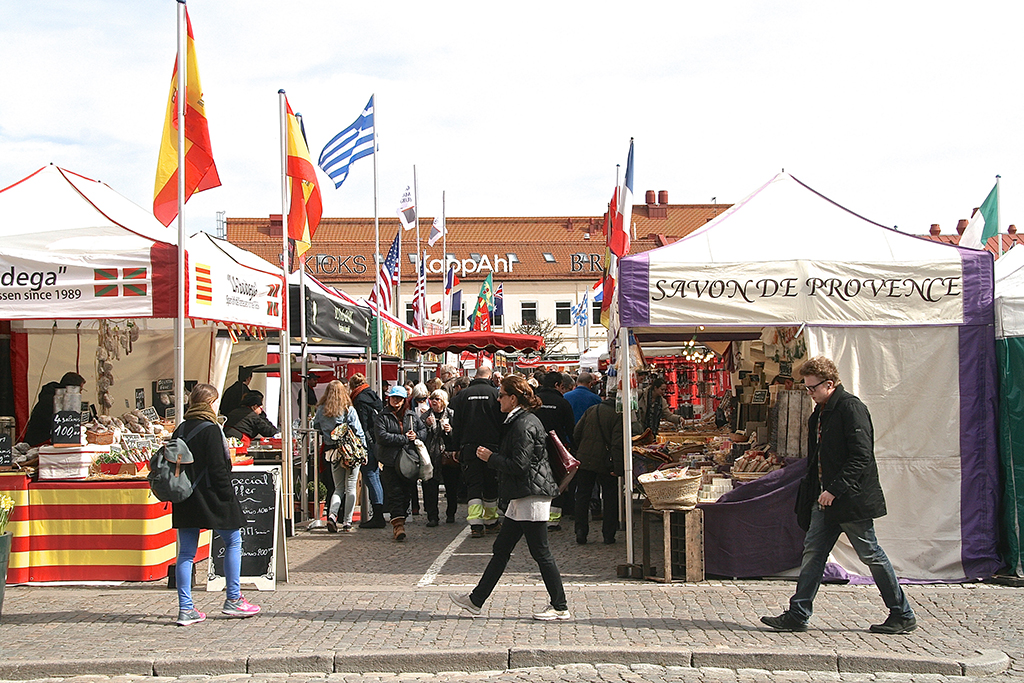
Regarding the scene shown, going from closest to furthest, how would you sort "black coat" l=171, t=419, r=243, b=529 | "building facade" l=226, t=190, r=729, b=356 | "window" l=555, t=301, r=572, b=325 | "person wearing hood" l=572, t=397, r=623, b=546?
"black coat" l=171, t=419, r=243, b=529
"person wearing hood" l=572, t=397, r=623, b=546
"building facade" l=226, t=190, r=729, b=356
"window" l=555, t=301, r=572, b=325

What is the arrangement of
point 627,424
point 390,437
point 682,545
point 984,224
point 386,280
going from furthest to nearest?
point 386,280
point 390,437
point 984,224
point 627,424
point 682,545

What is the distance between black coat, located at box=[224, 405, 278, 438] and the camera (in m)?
11.4

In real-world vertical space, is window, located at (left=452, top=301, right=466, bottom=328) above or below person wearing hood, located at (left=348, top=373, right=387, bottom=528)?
above

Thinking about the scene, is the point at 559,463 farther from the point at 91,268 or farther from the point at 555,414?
the point at 91,268

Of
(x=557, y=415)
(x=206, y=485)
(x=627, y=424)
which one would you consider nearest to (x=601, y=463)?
(x=557, y=415)

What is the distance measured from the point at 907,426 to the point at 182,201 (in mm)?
6409

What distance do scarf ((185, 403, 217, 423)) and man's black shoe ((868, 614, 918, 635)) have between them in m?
4.75

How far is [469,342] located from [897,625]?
37.2 feet

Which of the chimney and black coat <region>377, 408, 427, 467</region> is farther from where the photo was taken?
the chimney

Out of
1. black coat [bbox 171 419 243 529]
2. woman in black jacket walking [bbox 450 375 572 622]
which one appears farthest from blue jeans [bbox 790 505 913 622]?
black coat [bbox 171 419 243 529]

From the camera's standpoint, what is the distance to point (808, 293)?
8219mm

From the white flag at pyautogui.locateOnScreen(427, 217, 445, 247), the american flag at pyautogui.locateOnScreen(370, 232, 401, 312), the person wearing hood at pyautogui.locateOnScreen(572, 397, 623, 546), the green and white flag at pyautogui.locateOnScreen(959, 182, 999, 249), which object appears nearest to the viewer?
the person wearing hood at pyautogui.locateOnScreen(572, 397, 623, 546)

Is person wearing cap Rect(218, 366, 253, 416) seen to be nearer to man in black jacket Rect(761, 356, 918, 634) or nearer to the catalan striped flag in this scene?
the catalan striped flag

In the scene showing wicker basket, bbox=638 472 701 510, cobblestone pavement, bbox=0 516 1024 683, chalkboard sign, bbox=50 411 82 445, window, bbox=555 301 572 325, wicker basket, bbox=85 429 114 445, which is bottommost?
cobblestone pavement, bbox=0 516 1024 683
